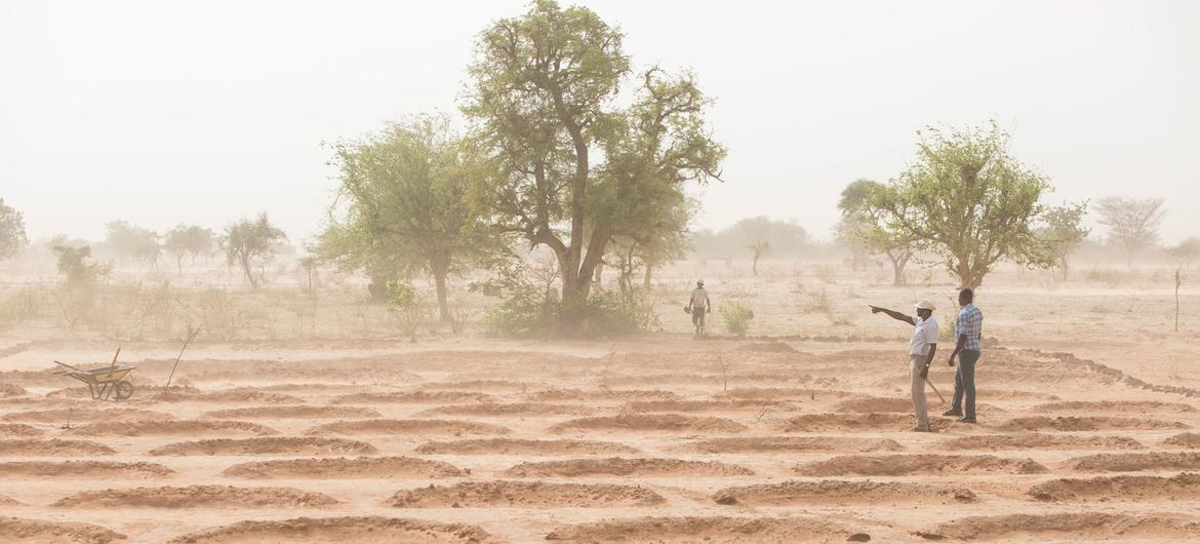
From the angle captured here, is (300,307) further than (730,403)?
Yes

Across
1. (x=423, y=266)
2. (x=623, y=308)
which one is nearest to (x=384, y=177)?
(x=423, y=266)

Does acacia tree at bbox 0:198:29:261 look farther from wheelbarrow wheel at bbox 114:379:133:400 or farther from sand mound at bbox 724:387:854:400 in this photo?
sand mound at bbox 724:387:854:400

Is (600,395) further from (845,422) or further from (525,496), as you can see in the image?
(525,496)

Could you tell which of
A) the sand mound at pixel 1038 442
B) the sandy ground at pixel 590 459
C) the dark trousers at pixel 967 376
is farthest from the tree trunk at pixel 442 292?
the sand mound at pixel 1038 442

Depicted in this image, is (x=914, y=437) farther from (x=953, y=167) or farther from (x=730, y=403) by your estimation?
(x=953, y=167)

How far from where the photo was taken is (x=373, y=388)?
15055 mm

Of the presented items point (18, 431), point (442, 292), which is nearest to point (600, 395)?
point (18, 431)

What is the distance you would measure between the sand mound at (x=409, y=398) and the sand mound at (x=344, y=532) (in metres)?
6.29

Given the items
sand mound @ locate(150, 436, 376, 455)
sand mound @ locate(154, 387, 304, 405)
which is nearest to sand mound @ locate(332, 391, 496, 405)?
sand mound @ locate(154, 387, 304, 405)

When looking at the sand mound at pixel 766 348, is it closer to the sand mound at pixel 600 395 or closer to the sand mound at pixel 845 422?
the sand mound at pixel 600 395

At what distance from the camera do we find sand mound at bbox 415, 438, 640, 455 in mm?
10234

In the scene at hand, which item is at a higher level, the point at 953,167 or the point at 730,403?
the point at 953,167

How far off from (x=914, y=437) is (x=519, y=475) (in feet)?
13.9

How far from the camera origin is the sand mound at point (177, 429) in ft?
36.7
